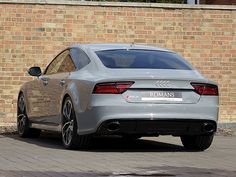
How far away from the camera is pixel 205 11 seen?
703 inches

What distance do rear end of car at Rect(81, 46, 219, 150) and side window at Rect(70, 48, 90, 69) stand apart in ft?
1.52

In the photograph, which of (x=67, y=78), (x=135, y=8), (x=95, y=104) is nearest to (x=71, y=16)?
(x=135, y=8)

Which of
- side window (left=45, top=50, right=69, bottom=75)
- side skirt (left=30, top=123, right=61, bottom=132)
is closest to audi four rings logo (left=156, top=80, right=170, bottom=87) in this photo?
side skirt (left=30, top=123, right=61, bottom=132)

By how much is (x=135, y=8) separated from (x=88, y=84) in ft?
25.0

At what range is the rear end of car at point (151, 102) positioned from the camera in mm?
9875

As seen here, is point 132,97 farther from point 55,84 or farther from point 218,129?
point 218,129

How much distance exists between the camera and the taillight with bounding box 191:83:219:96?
403 inches

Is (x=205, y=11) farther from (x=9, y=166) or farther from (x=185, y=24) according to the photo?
(x=9, y=166)

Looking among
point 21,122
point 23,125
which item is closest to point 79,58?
point 23,125

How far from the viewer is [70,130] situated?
416 inches

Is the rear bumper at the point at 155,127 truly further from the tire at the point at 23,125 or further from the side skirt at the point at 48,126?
the tire at the point at 23,125

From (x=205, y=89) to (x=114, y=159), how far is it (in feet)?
5.84

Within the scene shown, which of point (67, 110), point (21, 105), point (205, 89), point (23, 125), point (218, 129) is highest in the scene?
point (205, 89)

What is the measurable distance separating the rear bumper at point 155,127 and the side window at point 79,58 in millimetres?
1264
